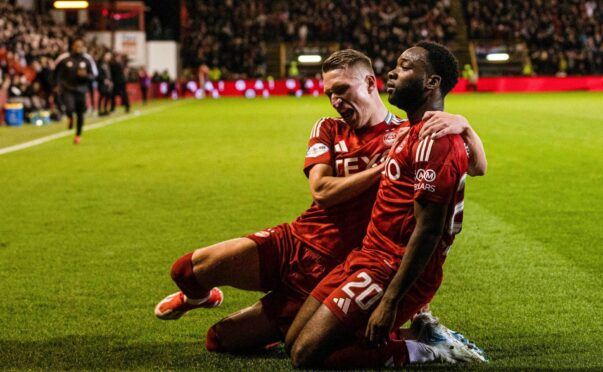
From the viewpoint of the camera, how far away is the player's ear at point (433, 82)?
186 inches

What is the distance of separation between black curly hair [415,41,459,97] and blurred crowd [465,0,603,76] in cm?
5154

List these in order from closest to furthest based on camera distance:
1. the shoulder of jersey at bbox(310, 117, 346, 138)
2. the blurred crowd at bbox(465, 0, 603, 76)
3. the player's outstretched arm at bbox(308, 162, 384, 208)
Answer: the player's outstretched arm at bbox(308, 162, 384, 208)
the shoulder of jersey at bbox(310, 117, 346, 138)
the blurred crowd at bbox(465, 0, 603, 76)

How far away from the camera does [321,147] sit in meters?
5.38

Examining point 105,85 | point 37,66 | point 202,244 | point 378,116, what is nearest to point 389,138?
point 378,116

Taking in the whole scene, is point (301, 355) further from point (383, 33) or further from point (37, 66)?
point (383, 33)

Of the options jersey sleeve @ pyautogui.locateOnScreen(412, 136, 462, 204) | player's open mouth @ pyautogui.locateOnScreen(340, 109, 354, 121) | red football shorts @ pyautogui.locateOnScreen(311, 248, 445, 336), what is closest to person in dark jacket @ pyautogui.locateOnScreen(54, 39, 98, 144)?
player's open mouth @ pyautogui.locateOnScreen(340, 109, 354, 121)

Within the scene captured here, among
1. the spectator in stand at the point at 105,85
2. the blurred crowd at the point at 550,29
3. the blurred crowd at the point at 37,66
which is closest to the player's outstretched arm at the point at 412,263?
the blurred crowd at the point at 37,66

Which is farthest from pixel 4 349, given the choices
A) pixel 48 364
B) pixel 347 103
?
pixel 347 103

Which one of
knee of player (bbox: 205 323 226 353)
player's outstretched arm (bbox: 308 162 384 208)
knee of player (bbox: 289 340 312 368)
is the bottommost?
knee of player (bbox: 205 323 226 353)

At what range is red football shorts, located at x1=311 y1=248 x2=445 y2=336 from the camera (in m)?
4.82

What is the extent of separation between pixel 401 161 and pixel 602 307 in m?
2.48

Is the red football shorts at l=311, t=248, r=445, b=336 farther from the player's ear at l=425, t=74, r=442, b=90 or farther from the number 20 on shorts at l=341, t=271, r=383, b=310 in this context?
the player's ear at l=425, t=74, r=442, b=90

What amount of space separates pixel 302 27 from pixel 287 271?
53.9 metres

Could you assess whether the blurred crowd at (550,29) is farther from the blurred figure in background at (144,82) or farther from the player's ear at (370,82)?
the player's ear at (370,82)
